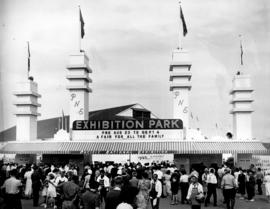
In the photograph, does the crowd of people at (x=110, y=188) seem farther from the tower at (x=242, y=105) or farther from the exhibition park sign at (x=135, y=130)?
the tower at (x=242, y=105)

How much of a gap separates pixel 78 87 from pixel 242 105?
672 inches

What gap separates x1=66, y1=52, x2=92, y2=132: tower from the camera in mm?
52188

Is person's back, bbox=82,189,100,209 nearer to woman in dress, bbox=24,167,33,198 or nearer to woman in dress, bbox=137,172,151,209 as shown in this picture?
woman in dress, bbox=137,172,151,209

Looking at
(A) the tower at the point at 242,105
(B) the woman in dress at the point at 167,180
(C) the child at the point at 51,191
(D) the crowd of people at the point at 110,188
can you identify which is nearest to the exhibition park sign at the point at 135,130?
(A) the tower at the point at 242,105

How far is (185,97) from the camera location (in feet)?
167

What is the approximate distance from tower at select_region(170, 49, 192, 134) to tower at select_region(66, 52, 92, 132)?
9363 mm

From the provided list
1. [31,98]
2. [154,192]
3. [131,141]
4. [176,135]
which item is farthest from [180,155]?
[154,192]

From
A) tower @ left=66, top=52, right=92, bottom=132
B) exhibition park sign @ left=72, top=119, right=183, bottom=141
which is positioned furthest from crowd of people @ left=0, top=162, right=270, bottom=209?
tower @ left=66, top=52, right=92, bottom=132

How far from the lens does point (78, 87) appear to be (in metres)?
52.5

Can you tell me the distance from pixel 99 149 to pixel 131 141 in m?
3.01

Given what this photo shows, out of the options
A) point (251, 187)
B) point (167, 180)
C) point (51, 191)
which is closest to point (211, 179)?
point (167, 180)

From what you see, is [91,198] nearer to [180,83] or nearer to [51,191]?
[51,191]

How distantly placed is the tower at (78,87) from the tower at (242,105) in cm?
1559

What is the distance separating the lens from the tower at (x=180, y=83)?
1991 inches
